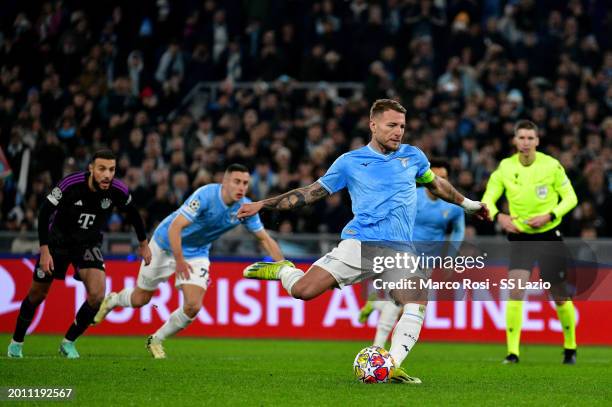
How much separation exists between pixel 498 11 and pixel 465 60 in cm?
268

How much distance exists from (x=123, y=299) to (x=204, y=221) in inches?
68.4

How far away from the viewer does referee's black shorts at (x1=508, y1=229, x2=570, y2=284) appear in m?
13.3

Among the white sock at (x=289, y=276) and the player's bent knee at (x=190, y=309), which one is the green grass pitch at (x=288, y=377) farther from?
the white sock at (x=289, y=276)

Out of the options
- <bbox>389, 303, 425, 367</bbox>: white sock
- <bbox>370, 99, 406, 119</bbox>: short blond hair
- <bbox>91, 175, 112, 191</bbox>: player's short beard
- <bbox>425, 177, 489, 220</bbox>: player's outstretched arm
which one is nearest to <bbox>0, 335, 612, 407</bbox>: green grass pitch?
<bbox>389, 303, 425, 367</bbox>: white sock

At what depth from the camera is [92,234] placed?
12.7 meters

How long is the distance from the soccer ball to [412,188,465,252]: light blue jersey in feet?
15.8

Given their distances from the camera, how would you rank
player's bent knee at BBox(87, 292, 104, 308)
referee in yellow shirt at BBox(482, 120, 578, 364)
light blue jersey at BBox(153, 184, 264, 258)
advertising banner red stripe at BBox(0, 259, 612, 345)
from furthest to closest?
advertising banner red stripe at BBox(0, 259, 612, 345)
referee in yellow shirt at BBox(482, 120, 578, 364)
light blue jersey at BBox(153, 184, 264, 258)
player's bent knee at BBox(87, 292, 104, 308)

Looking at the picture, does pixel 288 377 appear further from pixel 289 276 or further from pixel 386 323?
pixel 386 323

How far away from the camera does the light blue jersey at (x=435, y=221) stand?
46.6ft

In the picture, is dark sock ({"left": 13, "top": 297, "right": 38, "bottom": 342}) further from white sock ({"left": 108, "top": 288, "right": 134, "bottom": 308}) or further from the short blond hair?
the short blond hair

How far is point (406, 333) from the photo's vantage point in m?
9.59

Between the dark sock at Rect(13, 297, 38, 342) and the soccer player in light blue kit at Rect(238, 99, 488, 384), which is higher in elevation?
the soccer player in light blue kit at Rect(238, 99, 488, 384)

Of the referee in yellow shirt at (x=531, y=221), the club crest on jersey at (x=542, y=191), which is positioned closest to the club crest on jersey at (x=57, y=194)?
the referee in yellow shirt at (x=531, y=221)

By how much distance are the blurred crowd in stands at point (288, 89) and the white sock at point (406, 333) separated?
8.96 m
